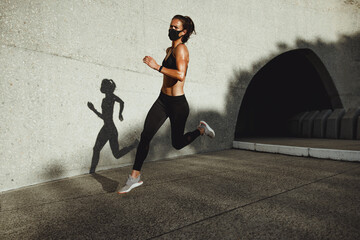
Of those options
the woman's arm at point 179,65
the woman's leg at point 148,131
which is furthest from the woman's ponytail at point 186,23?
the woman's leg at point 148,131

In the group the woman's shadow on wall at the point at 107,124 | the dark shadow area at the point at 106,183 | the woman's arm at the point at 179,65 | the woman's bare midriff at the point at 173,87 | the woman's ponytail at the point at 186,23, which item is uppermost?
the woman's ponytail at the point at 186,23

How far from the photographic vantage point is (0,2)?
3.16 metres

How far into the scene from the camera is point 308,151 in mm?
4848

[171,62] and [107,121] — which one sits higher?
[171,62]

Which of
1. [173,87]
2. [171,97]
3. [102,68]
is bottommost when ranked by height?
[171,97]

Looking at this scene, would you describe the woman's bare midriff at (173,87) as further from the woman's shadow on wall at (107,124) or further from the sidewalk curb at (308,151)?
the sidewalk curb at (308,151)

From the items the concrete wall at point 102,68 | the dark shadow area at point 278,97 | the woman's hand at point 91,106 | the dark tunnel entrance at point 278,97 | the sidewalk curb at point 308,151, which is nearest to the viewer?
the concrete wall at point 102,68

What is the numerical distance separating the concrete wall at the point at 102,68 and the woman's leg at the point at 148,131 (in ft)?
3.06

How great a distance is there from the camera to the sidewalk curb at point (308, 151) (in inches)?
166

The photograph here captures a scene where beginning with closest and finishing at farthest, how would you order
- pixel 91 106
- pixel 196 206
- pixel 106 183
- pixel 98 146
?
pixel 196 206 < pixel 106 183 < pixel 91 106 < pixel 98 146

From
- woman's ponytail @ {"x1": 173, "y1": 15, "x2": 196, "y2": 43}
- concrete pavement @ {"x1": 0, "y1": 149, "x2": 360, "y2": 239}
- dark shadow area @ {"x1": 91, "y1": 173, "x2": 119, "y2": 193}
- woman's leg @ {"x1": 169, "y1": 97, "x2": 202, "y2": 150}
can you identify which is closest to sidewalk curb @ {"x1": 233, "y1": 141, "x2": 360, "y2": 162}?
concrete pavement @ {"x1": 0, "y1": 149, "x2": 360, "y2": 239}

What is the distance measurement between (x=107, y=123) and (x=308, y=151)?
3.99 metres

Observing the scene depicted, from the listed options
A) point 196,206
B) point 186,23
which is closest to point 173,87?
point 186,23

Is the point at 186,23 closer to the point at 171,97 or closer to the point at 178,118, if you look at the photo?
the point at 171,97
